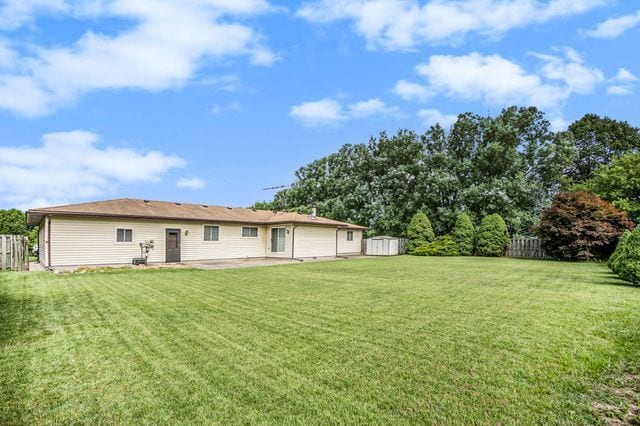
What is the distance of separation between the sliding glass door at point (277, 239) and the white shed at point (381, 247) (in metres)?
7.77

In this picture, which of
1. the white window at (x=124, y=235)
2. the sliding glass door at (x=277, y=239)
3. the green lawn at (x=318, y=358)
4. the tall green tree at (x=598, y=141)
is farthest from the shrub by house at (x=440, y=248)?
the white window at (x=124, y=235)

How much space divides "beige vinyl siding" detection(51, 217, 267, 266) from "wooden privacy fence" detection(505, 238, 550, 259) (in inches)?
672

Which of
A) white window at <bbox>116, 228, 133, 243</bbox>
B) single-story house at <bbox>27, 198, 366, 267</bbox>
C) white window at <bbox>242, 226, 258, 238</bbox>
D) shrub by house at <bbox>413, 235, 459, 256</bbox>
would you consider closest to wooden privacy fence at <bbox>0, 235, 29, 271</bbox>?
single-story house at <bbox>27, 198, 366, 267</bbox>

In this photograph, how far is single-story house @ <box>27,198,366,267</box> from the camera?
47.0 feet

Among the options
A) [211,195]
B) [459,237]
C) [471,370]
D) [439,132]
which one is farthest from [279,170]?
[471,370]

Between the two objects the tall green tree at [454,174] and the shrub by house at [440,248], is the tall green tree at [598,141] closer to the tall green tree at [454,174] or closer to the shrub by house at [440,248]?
the tall green tree at [454,174]

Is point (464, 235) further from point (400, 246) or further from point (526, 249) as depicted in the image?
point (400, 246)

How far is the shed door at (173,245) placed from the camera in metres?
17.0

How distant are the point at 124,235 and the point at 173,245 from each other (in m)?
2.21

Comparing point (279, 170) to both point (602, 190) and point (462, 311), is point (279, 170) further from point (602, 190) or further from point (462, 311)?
point (462, 311)

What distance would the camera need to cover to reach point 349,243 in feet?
83.7

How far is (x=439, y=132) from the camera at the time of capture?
29203mm

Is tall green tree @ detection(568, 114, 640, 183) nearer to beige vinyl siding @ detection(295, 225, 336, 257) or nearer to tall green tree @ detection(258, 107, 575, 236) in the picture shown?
tall green tree @ detection(258, 107, 575, 236)

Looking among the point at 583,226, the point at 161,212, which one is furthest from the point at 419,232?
the point at 161,212
